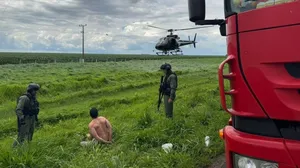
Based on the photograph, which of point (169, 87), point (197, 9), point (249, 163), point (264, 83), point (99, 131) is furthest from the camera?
point (169, 87)

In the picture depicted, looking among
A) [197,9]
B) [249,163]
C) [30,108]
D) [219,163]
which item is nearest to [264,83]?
[249,163]

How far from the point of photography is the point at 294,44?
1904mm

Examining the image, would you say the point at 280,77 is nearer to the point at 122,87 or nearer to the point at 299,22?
the point at 299,22

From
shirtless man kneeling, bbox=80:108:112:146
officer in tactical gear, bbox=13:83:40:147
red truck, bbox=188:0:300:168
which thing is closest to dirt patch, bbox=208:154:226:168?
shirtless man kneeling, bbox=80:108:112:146

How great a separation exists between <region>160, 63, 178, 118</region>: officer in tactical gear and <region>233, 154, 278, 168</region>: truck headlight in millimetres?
6154

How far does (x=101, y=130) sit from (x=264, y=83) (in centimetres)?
529

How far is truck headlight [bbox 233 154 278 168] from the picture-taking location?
206 cm

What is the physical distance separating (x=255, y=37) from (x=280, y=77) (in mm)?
298

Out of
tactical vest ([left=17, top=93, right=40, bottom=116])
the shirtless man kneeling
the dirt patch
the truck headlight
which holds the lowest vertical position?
the dirt patch

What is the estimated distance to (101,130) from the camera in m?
6.96

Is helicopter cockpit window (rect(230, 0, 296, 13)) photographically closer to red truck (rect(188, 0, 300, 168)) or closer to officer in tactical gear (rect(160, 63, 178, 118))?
red truck (rect(188, 0, 300, 168))

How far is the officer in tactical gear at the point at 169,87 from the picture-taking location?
27.9ft

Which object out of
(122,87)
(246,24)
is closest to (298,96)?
(246,24)

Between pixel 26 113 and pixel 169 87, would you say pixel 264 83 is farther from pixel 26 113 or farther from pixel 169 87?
pixel 169 87
